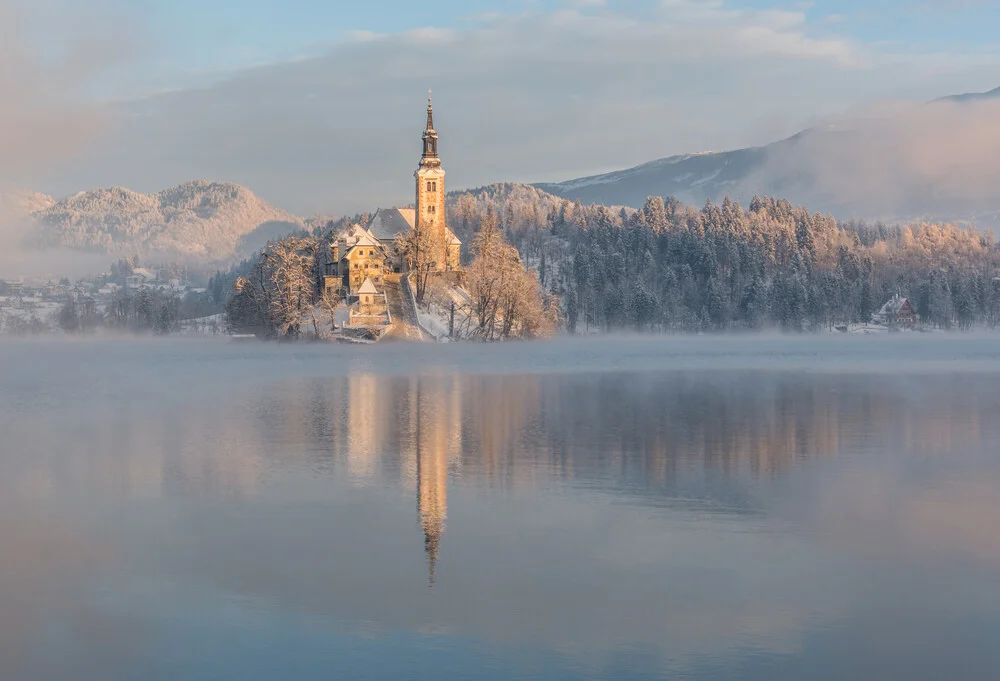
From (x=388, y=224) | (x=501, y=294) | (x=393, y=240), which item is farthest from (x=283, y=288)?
(x=388, y=224)

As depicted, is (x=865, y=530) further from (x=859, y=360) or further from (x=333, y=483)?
(x=859, y=360)

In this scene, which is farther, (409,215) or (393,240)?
(409,215)

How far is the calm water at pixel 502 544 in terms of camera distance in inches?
620

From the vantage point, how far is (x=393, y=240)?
149250mm

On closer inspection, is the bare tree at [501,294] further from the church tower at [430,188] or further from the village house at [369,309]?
the church tower at [430,188]

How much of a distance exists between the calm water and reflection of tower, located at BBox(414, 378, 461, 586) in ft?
0.59

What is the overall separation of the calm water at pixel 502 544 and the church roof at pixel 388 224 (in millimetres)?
103381

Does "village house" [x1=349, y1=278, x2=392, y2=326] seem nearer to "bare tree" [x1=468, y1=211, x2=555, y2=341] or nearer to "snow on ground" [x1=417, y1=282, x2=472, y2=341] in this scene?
"snow on ground" [x1=417, y1=282, x2=472, y2=341]

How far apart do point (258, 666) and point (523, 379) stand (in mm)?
53402

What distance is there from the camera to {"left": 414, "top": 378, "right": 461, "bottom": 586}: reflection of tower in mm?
23391

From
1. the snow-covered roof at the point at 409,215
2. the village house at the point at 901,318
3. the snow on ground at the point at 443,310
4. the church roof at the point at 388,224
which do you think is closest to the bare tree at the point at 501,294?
the snow on ground at the point at 443,310

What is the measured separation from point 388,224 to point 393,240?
3955 millimetres

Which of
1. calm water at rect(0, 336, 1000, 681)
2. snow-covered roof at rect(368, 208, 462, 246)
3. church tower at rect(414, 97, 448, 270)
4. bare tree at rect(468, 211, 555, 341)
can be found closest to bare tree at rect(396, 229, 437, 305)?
bare tree at rect(468, 211, 555, 341)

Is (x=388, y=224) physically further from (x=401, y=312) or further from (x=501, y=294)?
(x=501, y=294)
